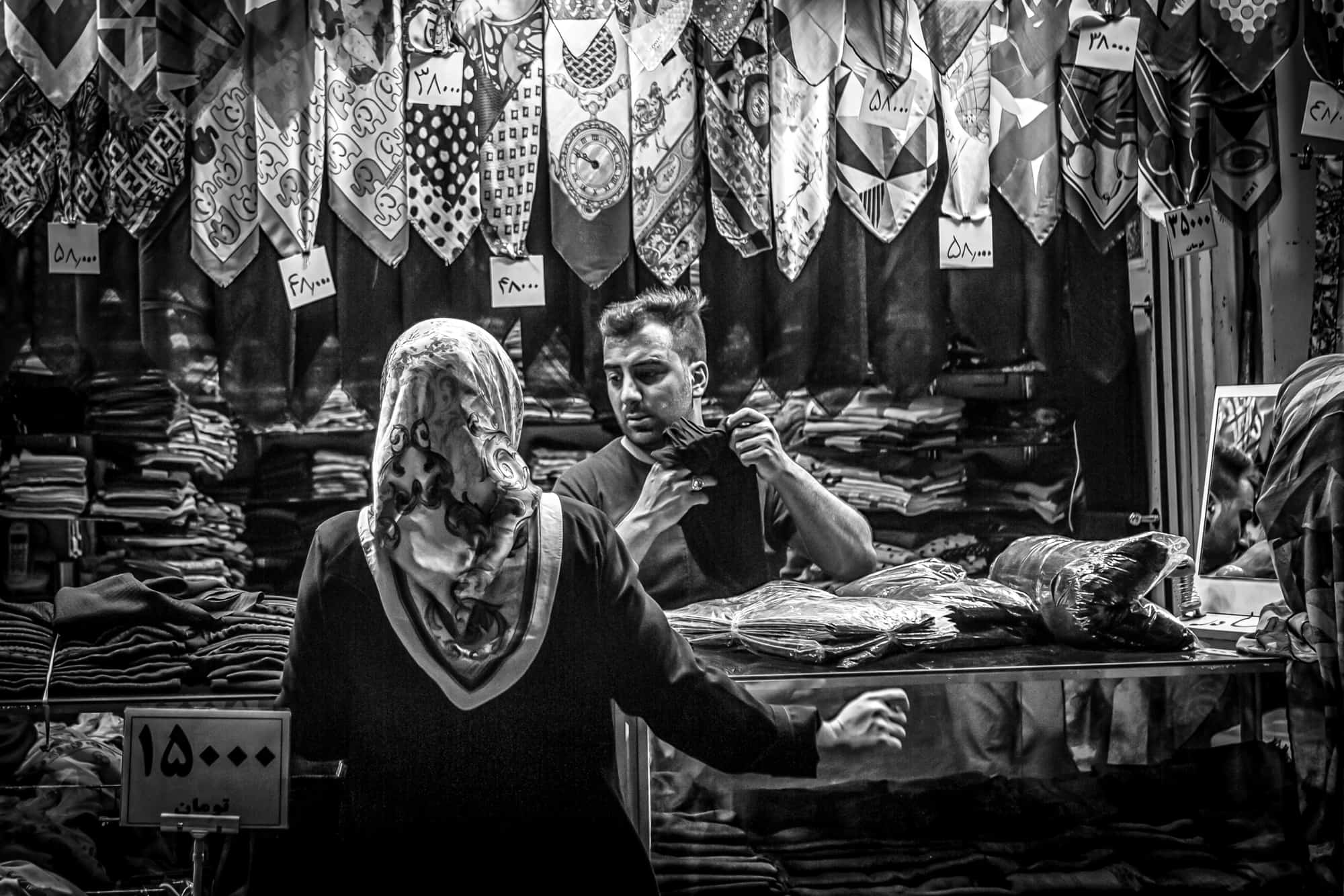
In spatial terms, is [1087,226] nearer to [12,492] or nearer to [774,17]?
[774,17]

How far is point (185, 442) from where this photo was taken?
2.86 m

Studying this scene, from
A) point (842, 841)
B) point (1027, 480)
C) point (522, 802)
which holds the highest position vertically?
point (1027, 480)

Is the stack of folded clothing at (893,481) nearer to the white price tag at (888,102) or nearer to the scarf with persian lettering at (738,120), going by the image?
the scarf with persian lettering at (738,120)

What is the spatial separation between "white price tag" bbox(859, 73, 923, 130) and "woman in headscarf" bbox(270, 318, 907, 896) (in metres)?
1.44

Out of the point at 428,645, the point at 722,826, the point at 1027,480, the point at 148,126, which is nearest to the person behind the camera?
the point at 428,645

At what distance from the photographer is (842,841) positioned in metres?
2.41

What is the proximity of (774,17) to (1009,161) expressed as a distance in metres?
0.76

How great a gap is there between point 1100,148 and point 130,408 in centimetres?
273

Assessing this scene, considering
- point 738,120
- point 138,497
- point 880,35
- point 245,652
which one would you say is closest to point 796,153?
point 738,120

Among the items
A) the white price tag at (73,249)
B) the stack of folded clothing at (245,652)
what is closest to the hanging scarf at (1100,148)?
the stack of folded clothing at (245,652)

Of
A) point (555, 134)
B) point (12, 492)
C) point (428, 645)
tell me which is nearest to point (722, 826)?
point (428, 645)

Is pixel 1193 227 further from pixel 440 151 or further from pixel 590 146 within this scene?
pixel 440 151

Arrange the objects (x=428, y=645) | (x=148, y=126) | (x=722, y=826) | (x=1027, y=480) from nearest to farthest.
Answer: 1. (x=428, y=645)
2. (x=722, y=826)
3. (x=148, y=126)
4. (x=1027, y=480)

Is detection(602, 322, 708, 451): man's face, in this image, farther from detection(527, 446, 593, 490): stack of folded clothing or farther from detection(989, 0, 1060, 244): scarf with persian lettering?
detection(989, 0, 1060, 244): scarf with persian lettering
